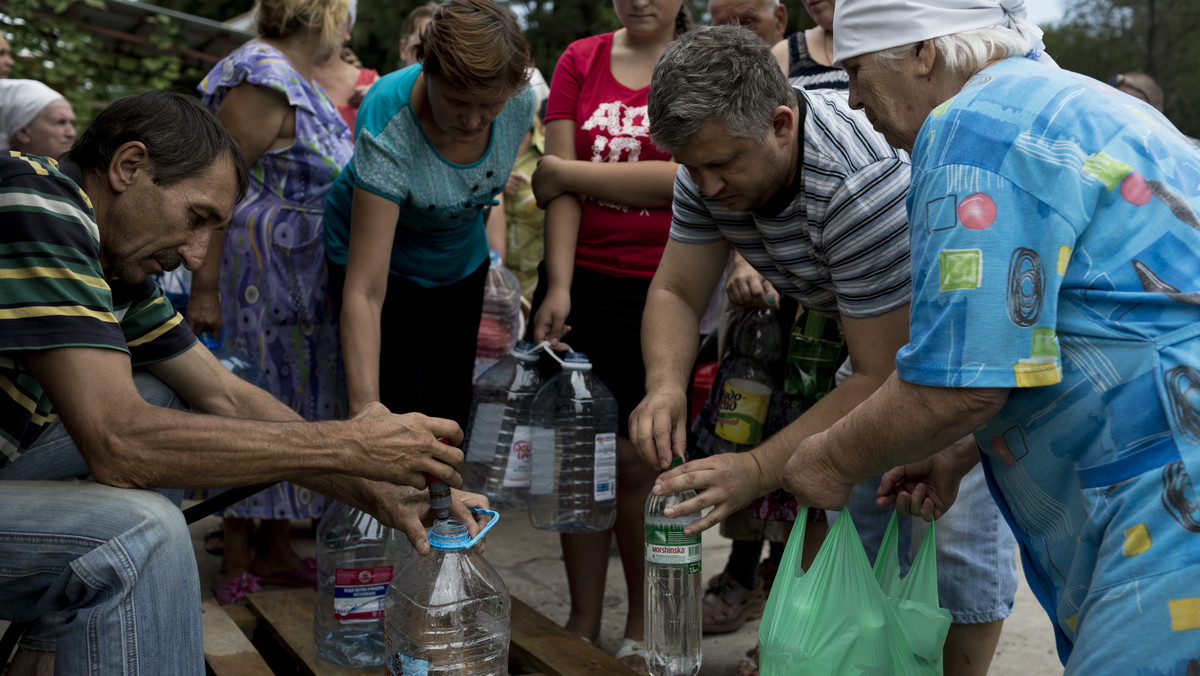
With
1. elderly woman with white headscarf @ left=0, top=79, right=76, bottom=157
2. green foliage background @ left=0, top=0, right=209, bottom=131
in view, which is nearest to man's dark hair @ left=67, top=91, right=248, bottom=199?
elderly woman with white headscarf @ left=0, top=79, right=76, bottom=157

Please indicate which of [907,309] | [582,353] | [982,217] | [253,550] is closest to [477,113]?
[582,353]

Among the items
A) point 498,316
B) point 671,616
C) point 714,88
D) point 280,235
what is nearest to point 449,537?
point 671,616

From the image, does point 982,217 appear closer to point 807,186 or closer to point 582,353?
point 807,186

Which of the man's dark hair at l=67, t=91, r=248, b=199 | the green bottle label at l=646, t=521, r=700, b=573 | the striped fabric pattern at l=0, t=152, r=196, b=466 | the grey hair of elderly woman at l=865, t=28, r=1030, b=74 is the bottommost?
the green bottle label at l=646, t=521, r=700, b=573

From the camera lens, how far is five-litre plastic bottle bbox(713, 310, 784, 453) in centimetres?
289

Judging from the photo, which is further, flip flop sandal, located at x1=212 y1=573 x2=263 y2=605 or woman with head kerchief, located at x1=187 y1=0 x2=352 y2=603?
flip flop sandal, located at x1=212 y1=573 x2=263 y2=605

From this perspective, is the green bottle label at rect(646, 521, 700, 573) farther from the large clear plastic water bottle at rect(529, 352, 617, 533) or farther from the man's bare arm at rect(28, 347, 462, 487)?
the large clear plastic water bottle at rect(529, 352, 617, 533)

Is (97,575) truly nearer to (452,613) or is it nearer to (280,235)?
(452,613)

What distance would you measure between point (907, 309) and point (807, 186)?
1.23ft

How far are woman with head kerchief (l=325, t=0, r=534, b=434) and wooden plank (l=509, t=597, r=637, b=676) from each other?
2.75 feet

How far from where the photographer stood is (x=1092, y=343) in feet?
4.84

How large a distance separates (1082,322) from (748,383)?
1599 millimetres

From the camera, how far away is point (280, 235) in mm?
3434

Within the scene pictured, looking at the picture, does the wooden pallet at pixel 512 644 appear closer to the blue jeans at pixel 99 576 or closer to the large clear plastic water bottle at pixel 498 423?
the large clear plastic water bottle at pixel 498 423
